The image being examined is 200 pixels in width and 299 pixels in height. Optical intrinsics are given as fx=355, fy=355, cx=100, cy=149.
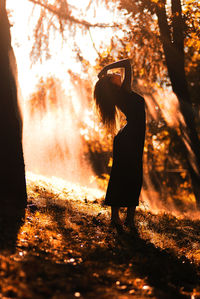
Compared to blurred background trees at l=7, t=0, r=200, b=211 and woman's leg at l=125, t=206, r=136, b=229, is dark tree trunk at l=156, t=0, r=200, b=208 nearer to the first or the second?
blurred background trees at l=7, t=0, r=200, b=211

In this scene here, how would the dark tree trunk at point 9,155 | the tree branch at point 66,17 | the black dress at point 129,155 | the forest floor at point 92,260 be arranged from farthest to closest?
1. the tree branch at point 66,17
2. the dark tree trunk at point 9,155
3. the black dress at point 129,155
4. the forest floor at point 92,260

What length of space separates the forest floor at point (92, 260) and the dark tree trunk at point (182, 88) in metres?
4.54

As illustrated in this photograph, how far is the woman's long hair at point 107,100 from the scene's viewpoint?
560 centimetres

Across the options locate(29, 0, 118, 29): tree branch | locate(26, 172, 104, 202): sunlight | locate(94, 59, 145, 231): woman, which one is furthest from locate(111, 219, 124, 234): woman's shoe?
locate(29, 0, 118, 29): tree branch

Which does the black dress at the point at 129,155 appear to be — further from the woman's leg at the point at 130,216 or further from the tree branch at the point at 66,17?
the tree branch at the point at 66,17

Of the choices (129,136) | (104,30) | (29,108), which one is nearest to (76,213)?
(129,136)

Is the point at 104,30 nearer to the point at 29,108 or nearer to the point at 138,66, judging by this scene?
the point at 138,66

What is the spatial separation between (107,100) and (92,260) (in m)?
2.65

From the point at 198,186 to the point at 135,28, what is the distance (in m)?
5.12

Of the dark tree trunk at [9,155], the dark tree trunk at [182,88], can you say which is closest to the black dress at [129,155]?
the dark tree trunk at [9,155]

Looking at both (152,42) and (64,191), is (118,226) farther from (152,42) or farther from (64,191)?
(152,42)

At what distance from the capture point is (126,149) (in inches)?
214

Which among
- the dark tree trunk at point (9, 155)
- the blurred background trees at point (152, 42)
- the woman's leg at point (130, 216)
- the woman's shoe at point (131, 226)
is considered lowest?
the woman's shoe at point (131, 226)

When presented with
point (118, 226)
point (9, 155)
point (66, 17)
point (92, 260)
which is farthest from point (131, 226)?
point (66, 17)
